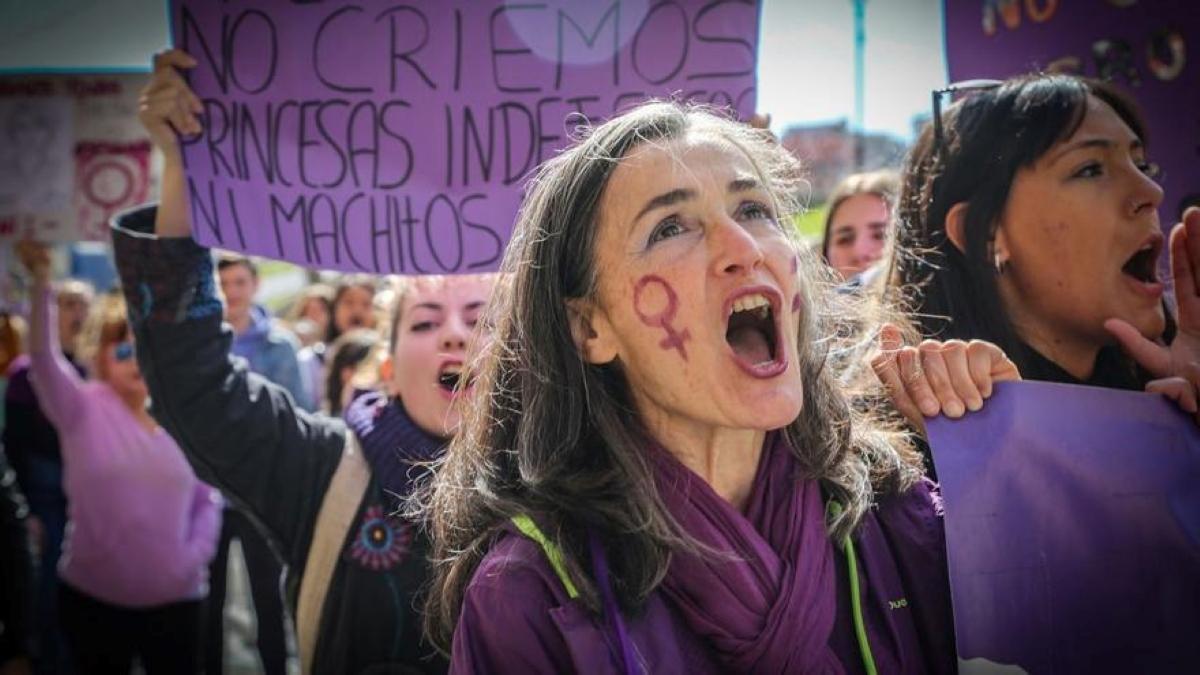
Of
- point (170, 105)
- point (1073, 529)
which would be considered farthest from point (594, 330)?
point (170, 105)

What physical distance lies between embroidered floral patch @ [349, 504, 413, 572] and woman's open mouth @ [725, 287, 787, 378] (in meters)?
0.95

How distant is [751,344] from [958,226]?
0.69 metres

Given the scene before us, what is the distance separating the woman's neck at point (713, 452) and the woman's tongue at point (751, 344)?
0.12 meters

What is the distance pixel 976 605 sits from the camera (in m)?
1.60

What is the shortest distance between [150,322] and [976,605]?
5.78ft

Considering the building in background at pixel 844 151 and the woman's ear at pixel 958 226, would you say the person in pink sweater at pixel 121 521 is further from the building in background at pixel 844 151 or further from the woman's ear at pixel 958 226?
the woman's ear at pixel 958 226

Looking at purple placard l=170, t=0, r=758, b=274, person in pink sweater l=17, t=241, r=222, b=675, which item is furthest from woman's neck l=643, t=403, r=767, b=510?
person in pink sweater l=17, t=241, r=222, b=675

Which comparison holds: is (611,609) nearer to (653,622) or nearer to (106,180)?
(653,622)

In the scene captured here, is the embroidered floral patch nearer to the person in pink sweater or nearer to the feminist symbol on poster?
the person in pink sweater

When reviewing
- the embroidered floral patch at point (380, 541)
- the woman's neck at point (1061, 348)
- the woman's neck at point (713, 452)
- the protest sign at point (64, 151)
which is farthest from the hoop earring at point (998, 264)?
the protest sign at point (64, 151)

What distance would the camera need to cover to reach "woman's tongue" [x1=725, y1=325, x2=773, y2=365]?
172 cm

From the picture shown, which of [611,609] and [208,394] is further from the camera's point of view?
[208,394]

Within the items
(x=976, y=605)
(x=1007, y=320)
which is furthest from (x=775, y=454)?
(x=1007, y=320)

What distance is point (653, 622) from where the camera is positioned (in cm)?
148
